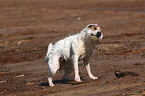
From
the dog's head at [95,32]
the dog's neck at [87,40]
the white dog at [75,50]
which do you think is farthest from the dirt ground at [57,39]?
the dog's head at [95,32]

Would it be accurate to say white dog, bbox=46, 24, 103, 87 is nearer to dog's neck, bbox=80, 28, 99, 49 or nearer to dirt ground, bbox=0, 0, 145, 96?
dog's neck, bbox=80, 28, 99, 49

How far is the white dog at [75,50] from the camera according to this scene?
333 inches

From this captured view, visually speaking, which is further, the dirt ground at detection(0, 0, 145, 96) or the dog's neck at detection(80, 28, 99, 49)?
the dog's neck at detection(80, 28, 99, 49)

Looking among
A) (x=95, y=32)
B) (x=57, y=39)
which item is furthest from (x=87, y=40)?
(x=57, y=39)

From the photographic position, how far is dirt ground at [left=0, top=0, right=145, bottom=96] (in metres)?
8.29

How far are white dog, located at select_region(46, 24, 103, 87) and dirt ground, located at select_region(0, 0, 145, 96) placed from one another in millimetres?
584

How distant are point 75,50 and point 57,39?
352 inches

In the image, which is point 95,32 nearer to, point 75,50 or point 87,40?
point 87,40

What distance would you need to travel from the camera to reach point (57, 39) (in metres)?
17.6

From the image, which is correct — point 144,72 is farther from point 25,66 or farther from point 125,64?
point 25,66

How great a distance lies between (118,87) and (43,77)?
13.5 feet

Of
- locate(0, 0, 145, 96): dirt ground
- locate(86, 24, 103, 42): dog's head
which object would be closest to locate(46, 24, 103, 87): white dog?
locate(86, 24, 103, 42): dog's head

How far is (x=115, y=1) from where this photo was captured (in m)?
37.7

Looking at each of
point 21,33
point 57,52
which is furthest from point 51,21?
point 57,52
